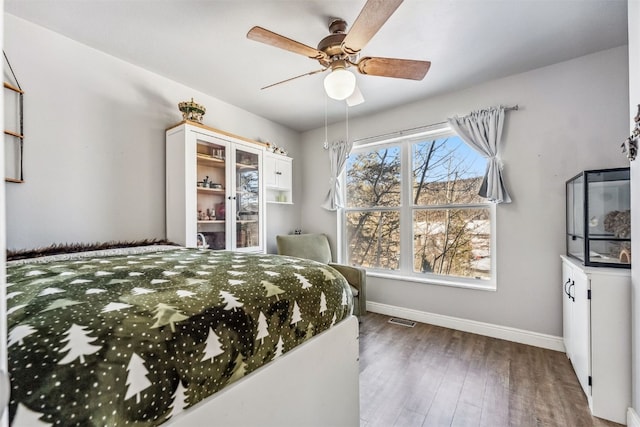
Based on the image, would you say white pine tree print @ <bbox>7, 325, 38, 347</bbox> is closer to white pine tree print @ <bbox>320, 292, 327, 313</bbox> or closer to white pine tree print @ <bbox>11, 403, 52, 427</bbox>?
white pine tree print @ <bbox>11, 403, 52, 427</bbox>

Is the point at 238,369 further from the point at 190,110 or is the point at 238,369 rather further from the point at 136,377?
the point at 190,110

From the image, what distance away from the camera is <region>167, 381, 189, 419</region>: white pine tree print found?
0.66m

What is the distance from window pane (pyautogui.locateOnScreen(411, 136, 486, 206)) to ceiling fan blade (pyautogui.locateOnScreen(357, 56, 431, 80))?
136 centimetres

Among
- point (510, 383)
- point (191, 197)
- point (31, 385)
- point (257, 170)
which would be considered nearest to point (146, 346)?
point (31, 385)

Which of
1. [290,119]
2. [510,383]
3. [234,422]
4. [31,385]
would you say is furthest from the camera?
[290,119]

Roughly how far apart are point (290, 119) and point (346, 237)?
1.68 meters

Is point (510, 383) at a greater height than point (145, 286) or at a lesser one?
lesser

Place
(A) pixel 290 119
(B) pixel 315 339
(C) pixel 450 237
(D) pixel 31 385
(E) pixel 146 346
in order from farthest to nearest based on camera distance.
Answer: (A) pixel 290 119, (C) pixel 450 237, (B) pixel 315 339, (E) pixel 146 346, (D) pixel 31 385

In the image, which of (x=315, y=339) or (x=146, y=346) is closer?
(x=146, y=346)

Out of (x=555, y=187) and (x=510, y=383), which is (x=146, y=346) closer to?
(x=510, y=383)

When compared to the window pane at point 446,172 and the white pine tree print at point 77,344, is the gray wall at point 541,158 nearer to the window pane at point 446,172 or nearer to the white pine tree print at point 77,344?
the window pane at point 446,172

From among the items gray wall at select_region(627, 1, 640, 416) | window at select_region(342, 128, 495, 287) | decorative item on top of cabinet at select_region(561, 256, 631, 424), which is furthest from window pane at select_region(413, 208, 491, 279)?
gray wall at select_region(627, 1, 640, 416)

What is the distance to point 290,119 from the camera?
3596 mm

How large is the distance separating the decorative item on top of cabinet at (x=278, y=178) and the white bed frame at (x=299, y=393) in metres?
2.35
